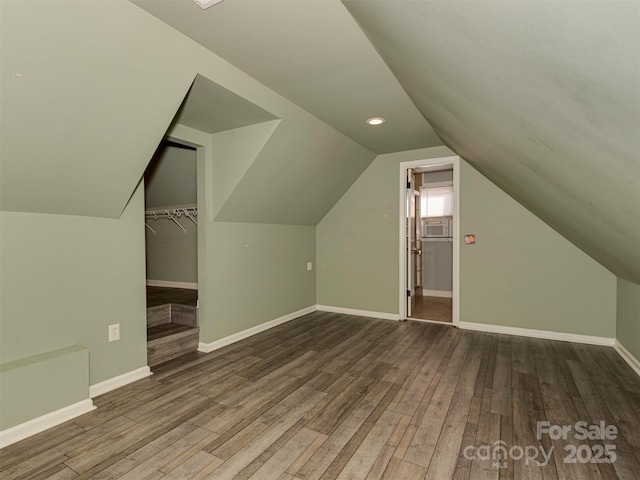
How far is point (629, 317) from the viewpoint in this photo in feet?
9.85

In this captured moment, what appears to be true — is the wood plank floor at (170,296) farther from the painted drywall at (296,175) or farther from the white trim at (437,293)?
the white trim at (437,293)

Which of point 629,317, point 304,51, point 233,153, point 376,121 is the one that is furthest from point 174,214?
point 629,317

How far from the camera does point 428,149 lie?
431 centimetres

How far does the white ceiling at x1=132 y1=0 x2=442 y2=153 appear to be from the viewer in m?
1.74

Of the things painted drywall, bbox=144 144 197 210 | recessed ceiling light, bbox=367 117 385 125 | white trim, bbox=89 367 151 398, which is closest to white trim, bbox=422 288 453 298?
recessed ceiling light, bbox=367 117 385 125

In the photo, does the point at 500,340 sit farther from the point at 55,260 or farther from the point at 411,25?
the point at 55,260

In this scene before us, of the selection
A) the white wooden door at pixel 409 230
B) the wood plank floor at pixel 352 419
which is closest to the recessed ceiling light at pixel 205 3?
the wood plank floor at pixel 352 419

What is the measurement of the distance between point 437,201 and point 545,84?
5537mm

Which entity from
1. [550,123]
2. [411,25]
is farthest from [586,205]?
[411,25]

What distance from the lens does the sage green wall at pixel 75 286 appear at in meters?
1.98

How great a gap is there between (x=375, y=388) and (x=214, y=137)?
2.77 m

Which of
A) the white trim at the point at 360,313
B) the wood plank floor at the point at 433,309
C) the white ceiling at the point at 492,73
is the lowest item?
the wood plank floor at the point at 433,309

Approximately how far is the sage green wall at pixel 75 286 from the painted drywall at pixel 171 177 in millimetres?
1603

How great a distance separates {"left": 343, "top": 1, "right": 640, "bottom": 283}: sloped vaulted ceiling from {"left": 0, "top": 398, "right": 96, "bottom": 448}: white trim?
291cm
